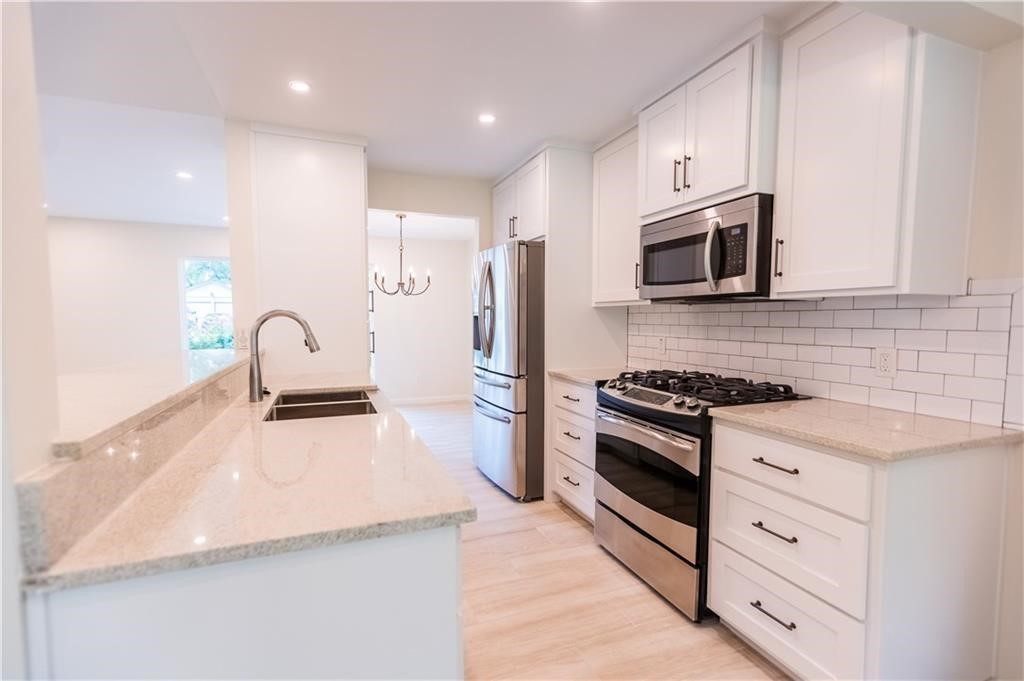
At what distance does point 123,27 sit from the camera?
6.00 feet

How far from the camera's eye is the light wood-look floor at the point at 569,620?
1.67 metres

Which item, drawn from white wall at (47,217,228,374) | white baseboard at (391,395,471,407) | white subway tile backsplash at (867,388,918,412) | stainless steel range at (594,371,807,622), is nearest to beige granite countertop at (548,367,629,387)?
A: stainless steel range at (594,371,807,622)

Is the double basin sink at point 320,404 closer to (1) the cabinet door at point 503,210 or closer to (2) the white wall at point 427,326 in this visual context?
(1) the cabinet door at point 503,210

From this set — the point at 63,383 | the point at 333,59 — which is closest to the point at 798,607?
the point at 63,383

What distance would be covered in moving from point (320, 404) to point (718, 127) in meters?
2.13

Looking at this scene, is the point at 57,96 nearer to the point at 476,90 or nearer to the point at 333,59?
the point at 333,59

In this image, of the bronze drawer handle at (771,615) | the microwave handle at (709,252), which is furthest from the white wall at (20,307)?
the microwave handle at (709,252)

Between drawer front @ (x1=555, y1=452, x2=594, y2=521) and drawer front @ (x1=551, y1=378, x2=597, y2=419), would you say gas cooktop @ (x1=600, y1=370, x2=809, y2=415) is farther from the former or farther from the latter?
drawer front @ (x1=555, y1=452, x2=594, y2=521)

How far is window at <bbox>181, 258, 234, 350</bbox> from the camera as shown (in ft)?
19.0

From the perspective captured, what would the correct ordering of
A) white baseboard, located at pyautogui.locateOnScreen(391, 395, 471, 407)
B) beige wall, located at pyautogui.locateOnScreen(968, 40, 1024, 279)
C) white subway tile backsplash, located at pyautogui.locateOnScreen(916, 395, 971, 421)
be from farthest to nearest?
white baseboard, located at pyautogui.locateOnScreen(391, 395, 471, 407) < white subway tile backsplash, located at pyautogui.locateOnScreen(916, 395, 971, 421) < beige wall, located at pyautogui.locateOnScreen(968, 40, 1024, 279)

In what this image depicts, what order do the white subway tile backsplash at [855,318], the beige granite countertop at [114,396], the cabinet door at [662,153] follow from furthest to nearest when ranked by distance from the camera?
the cabinet door at [662,153] < the white subway tile backsplash at [855,318] < the beige granite countertop at [114,396]

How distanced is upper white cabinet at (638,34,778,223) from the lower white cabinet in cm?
107

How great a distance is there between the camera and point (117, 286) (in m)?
5.41

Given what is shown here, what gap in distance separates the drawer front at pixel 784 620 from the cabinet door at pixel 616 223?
1525 millimetres
